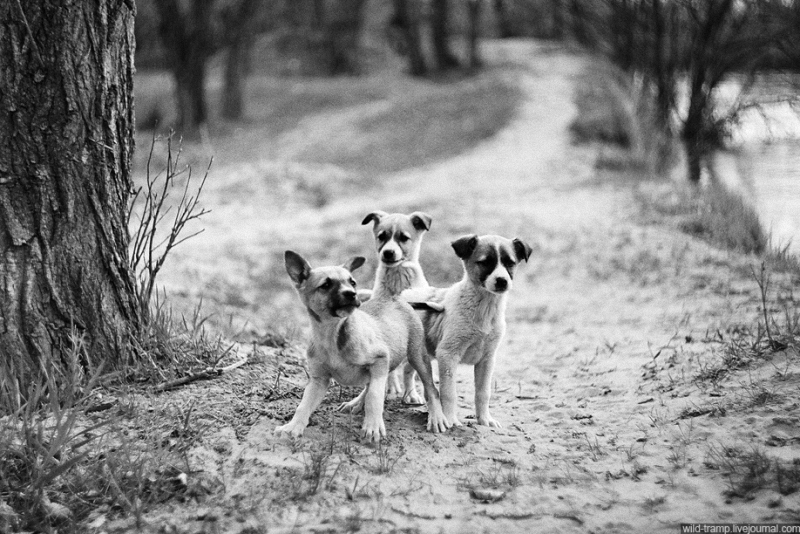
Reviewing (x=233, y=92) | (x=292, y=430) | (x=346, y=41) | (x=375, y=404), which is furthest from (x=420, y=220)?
(x=346, y=41)

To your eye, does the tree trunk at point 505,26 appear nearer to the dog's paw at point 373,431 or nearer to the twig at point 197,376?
the twig at point 197,376

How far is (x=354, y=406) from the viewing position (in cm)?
488

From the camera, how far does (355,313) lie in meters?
4.60

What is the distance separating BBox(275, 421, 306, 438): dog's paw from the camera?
4363 millimetres

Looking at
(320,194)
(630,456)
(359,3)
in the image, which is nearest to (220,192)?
(320,194)

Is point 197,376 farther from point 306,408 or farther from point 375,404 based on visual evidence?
point 375,404

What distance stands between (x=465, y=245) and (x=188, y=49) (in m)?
19.7

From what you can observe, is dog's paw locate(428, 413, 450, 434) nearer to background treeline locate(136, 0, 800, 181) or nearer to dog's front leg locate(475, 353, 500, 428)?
dog's front leg locate(475, 353, 500, 428)

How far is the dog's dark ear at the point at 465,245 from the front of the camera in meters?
4.98

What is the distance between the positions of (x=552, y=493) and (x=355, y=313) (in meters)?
1.59

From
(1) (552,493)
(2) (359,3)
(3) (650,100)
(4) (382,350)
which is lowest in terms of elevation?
(1) (552,493)

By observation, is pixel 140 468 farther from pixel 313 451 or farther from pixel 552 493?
pixel 552 493

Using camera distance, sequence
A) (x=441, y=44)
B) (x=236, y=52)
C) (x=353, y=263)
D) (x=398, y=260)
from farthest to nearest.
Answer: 1. (x=441, y=44)
2. (x=236, y=52)
3. (x=398, y=260)
4. (x=353, y=263)

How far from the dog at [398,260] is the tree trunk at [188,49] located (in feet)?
59.3
